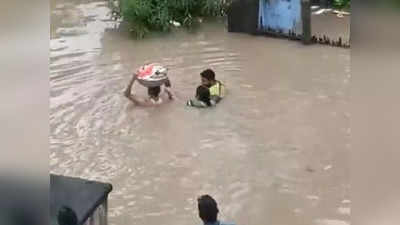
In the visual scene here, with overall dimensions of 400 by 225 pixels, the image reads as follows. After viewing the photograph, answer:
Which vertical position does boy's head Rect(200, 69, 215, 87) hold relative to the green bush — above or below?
below

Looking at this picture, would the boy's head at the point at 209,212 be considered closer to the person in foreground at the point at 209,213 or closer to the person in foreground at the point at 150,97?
the person in foreground at the point at 209,213

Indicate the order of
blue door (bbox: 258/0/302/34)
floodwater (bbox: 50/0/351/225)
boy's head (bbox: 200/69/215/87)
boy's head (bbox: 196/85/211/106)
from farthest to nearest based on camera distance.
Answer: blue door (bbox: 258/0/302/34)
boy's head (bbox: 200/69/215/87)
boy's head (bbox: 196/85/211/106)
floodwater (bbox: 50/0/351/225)

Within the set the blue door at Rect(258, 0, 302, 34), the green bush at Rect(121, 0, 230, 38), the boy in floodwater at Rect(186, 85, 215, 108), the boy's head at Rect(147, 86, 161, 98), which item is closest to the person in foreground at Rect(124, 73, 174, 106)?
the boy's head at Rect(147, 86, 161, 98)

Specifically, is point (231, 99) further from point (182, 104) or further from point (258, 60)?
point (258, 60)

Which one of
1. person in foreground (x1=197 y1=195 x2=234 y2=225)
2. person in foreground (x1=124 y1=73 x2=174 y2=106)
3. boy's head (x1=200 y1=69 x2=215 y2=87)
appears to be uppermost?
boy's head (x1=200 y1=69 x2=215 y2=87)

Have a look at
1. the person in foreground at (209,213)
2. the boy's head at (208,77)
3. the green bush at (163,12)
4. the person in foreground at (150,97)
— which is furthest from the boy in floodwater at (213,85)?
the person in foreground at (209,213)

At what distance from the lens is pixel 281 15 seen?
21.2ft

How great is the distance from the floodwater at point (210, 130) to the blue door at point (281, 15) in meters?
0.19

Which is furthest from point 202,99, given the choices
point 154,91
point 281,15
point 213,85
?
point 281,15

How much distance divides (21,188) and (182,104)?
13.8 ft

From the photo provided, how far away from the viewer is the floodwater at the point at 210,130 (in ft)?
11.8

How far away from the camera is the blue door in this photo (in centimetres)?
630

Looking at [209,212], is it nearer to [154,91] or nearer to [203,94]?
[203,94]

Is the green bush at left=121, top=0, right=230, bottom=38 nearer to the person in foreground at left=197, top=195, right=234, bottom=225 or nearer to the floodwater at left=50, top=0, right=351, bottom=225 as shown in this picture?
the floodwater at left=50, top=0, right=351, bottom=225
